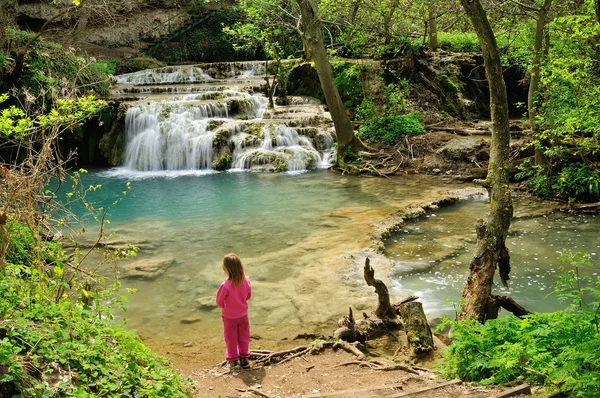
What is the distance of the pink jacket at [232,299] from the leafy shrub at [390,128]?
1286cm

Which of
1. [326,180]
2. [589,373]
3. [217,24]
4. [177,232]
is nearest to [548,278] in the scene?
[589,373]

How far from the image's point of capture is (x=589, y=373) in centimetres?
315

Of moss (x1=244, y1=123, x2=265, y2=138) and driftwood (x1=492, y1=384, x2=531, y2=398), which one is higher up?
moss (x1=244, y1=123, x2=265, y2=138)

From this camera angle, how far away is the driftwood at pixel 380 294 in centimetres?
607

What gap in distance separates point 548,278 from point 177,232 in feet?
23.1

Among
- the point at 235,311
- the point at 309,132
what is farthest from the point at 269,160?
the point at 235,311

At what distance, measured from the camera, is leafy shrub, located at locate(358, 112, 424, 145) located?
1736cm

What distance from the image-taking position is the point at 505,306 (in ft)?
18.7

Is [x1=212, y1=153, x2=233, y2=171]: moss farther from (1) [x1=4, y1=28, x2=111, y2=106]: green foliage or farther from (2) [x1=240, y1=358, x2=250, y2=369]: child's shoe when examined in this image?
(2) [x1=240, y1=358, x2=250, y2=369]: child's shoe

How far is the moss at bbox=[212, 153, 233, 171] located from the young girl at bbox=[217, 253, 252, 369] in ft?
43.2

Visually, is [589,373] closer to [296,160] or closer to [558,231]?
[558,231]

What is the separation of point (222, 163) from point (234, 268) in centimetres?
1335

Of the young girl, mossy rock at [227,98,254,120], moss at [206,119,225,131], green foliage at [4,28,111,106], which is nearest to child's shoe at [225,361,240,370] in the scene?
the young girl

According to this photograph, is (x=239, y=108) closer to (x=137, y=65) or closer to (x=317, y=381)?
(x=137, y=65)
